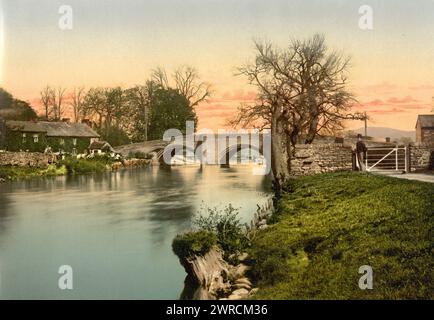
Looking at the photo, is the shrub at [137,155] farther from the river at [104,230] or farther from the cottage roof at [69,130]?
the river at [104,230]

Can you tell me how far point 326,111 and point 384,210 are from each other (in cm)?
870

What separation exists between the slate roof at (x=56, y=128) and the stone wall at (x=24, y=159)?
1522 millimetres

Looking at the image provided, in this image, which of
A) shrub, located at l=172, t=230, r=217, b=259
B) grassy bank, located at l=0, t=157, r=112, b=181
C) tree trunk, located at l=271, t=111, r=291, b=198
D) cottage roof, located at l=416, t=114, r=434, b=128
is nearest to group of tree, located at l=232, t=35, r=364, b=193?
tree trunk, located at l=271, t=111, r=291, b=198

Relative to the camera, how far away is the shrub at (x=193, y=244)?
29.4ft

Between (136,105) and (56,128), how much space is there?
9.94m

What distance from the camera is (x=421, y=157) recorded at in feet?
57.7

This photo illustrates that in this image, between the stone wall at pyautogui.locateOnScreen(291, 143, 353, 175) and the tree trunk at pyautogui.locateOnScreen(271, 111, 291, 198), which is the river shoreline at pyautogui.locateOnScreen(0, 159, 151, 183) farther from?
the stone wall at pyautogui.locateOnScreen(291, 143, 353, 175)

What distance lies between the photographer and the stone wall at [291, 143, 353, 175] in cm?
1864

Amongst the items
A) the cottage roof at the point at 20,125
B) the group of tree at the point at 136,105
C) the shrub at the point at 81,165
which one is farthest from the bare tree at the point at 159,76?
the shrub at the point at 81,165

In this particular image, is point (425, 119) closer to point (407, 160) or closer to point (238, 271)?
point (407, 160)

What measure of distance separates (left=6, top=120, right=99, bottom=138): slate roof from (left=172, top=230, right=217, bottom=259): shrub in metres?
18.9

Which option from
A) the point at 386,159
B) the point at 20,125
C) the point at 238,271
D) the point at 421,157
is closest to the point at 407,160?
the point at 421,157

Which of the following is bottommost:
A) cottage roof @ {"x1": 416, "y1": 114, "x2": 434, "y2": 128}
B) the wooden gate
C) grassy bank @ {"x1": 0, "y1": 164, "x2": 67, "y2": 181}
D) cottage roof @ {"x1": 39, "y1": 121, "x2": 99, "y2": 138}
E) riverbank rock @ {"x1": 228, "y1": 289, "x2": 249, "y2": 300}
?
riverbank rock @ {"x1": 228, "y1": 289, "x2": 249, "y2": 300}
